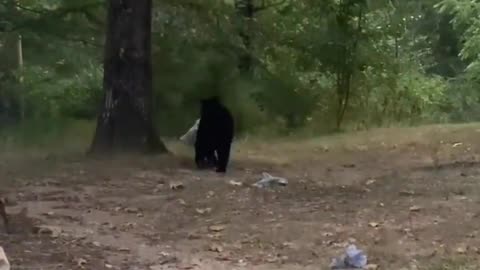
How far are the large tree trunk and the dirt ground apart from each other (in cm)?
45

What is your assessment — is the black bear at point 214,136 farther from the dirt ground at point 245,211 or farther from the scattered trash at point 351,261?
the scattered trash at point 351,261

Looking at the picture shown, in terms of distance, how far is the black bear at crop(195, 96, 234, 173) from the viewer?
12.1 m

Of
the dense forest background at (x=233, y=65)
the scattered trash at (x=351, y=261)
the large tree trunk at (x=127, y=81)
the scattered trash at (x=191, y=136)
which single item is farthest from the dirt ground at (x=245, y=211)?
the dense forest background at (x=233, y=65)

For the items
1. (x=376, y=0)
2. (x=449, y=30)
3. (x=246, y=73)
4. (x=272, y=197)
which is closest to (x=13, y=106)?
(x=246, y=73)

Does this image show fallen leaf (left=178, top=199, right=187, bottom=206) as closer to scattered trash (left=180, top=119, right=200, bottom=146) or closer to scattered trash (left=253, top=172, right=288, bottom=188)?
scattered trash (left=253, top=172, right=288, bottom=188)

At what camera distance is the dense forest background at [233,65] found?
1823cm

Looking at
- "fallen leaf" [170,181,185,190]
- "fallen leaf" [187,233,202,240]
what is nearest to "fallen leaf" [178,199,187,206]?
"fallen leaf" [170,181,185,190]

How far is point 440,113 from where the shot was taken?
77.6ft

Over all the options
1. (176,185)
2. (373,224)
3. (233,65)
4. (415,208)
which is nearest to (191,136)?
(176,185)

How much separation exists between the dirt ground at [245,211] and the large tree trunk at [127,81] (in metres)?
0.45

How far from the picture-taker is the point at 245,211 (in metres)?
9.21

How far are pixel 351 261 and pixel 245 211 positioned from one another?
2.68 metres

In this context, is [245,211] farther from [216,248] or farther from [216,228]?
[216,248]

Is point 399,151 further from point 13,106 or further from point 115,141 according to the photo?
point 13,106
